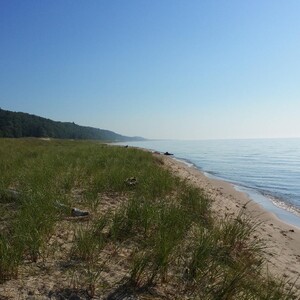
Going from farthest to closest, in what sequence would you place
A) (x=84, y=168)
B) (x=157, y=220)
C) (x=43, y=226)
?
1. (x=84, y=168)
2. (x=157, y=220)
3. (x=43, y=226)

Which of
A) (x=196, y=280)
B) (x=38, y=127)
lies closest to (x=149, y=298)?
(x=196, y=280)

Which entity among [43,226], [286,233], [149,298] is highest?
[43,226]

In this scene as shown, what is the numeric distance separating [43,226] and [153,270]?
204 cm

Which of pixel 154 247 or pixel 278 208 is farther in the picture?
pixel 278 208

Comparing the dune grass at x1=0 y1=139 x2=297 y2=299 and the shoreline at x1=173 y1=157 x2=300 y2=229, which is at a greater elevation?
the dune grass at x1=0 y1=139 x2=297 y2=299

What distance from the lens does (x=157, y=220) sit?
5488 mm

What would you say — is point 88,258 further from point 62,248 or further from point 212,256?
point 212,256

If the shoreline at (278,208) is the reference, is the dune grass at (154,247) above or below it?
above

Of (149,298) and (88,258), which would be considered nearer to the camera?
(149,298)

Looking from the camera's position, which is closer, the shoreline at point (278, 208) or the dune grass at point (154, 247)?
the dune grass at point (154, 247)

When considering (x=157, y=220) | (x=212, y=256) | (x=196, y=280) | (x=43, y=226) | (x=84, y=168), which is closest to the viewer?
(x=196, y=280)

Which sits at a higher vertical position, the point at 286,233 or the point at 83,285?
the point at 83,285

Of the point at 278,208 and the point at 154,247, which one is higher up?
the point at 154,247

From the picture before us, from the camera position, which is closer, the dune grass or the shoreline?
the dune grass
